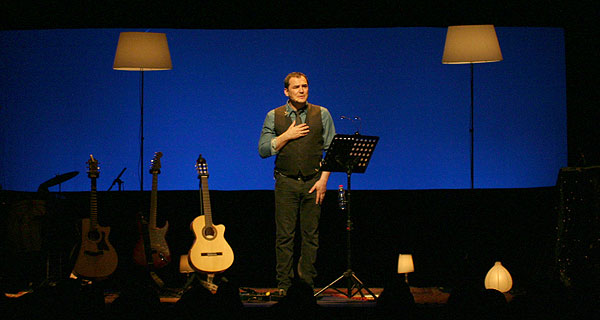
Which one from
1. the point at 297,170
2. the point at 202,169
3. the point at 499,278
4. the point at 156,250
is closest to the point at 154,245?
the point at 156,250

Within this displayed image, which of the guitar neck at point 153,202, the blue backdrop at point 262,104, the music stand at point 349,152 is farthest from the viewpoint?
the blue backdrop at point 262,104

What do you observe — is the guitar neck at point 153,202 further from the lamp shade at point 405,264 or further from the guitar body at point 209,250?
the lamp shade at point 405,264

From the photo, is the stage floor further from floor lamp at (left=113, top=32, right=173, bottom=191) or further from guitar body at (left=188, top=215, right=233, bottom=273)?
floor lamp at (left=113, top=32, right=173, bottom=191)

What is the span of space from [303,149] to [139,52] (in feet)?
5.42

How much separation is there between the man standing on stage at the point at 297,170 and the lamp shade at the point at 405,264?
817 millimetres

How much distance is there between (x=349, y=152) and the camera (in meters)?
4.67

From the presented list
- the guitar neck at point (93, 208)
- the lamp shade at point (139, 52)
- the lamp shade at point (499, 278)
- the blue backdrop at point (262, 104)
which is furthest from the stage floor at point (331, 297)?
the lamp shade at point (139, 52)

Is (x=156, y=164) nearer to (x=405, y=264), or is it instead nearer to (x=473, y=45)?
(x=405, y=264)

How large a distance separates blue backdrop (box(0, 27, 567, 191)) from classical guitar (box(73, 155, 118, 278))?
2.76 feet

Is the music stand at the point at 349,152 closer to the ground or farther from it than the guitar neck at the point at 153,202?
farther from it

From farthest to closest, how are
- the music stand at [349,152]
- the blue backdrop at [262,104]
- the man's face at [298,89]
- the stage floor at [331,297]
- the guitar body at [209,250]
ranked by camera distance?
1. the blue backdrop at [262,104]
2. the guitar body at [209,250]
3. the man's face at [298,89]
4. the stage floor at [331,297]
5. the music stand at [349,152]

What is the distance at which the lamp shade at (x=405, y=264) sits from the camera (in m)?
5.44

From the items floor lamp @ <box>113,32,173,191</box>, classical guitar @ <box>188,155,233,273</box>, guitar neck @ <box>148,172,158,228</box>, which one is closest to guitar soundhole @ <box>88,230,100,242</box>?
guitar neck @ <box>148,172,158,228</box>

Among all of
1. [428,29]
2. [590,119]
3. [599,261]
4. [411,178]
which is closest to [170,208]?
[411,178]
